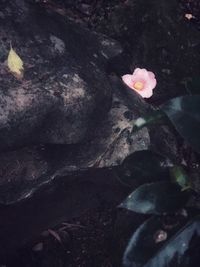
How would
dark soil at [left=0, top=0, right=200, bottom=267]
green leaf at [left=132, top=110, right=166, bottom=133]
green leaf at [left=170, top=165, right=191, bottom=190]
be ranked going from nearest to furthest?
1. green leaf at [left=132, top=110, right=166, bottom=133]
2. green leaf at [left=170, top=165, right=191, bottom=190]
3. dark soil at [left=0, top=0, right=200, bottom=267]

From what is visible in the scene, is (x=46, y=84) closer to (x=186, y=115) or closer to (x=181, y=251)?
(x=186, y=115)

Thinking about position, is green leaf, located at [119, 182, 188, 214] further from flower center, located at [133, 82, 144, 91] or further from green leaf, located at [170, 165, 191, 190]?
flower center, located at [133, 82, 144, 91]

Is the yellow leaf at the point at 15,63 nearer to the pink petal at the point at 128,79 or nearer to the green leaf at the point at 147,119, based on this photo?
the green leaf at the point at 147,119

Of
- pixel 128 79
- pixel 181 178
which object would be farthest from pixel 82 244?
pixel 128 79

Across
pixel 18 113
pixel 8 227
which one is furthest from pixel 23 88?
pixel 8 227

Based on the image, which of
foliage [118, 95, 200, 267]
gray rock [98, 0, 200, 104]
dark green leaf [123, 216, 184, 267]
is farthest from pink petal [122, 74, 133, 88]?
dark green leaf [123, 216, 184, 267]

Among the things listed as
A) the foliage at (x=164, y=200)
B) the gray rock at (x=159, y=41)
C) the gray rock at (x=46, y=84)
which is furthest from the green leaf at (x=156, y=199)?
the gray rock at (x=159, y=41)

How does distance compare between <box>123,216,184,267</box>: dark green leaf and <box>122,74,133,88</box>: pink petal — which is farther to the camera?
<box>122,74,133,88</box>: pink petal
